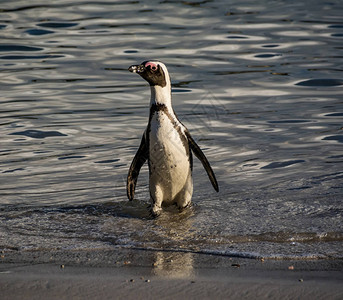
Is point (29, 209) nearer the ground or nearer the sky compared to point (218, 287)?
nearer the ground

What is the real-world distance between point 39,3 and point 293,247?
550 inches

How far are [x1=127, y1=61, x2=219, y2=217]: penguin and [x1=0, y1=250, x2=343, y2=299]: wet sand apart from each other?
1.37 m

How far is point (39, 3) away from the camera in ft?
56.1

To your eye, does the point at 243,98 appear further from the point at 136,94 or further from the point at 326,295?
the point at 326,295

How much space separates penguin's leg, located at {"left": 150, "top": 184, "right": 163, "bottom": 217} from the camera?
541 centimetres

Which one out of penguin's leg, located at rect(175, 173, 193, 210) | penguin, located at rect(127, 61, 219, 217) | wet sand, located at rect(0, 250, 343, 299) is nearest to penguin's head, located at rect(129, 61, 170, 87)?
penguin, located at rect(127, 61, 219, 217)

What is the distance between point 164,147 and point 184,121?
124 inches

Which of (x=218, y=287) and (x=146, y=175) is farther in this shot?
(x=146, y=175)

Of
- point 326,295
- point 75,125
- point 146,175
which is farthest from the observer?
point 75,125

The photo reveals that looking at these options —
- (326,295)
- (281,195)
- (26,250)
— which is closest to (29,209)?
(26,250)

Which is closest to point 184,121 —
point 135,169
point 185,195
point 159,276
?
point 135,169

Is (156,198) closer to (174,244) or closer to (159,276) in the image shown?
(174,244)

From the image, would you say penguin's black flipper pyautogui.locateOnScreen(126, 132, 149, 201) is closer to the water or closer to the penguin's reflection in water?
the water

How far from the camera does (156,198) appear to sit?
5.47 metres
